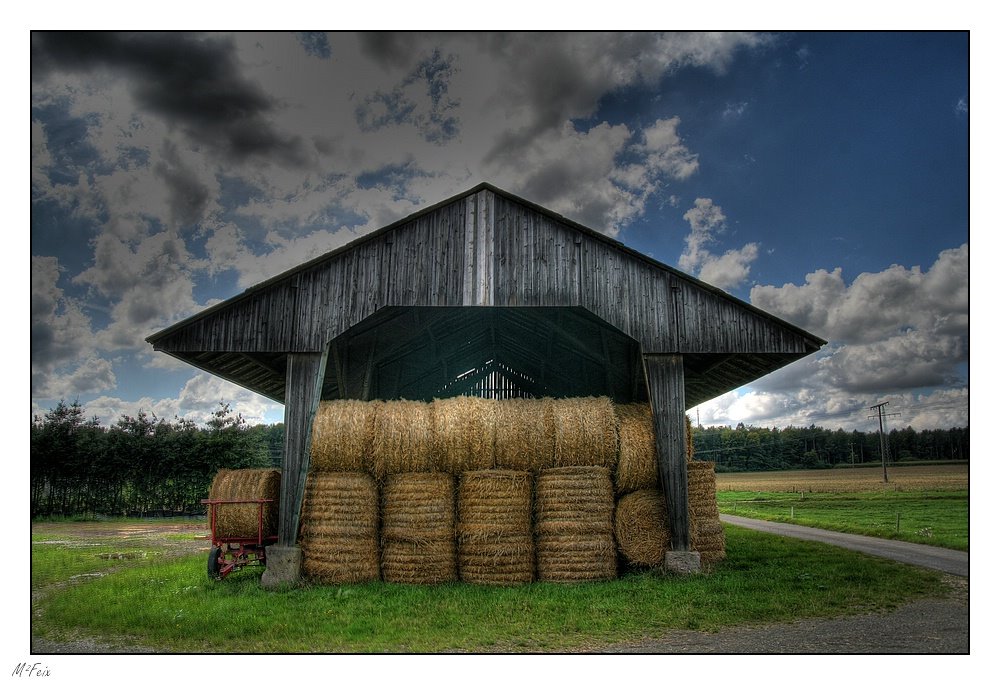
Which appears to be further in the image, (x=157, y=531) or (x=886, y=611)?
(x=157, y=531)

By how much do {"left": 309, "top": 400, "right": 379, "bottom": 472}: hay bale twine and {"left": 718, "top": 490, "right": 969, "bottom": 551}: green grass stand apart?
1071 centimetres

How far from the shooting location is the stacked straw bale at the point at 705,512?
12492 millimetres

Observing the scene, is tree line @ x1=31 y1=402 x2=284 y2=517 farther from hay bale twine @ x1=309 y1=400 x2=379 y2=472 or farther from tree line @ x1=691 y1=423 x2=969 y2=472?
tree line @ x1=691 y1=423 x2=969 y2=472

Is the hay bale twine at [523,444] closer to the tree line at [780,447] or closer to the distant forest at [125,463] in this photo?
the distant forest at [125,463]

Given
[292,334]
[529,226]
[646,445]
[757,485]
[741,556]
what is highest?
[529,226]

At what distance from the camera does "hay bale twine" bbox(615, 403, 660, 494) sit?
11531mm

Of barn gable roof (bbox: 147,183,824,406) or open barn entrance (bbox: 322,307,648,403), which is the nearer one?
barn gable roof (bbox: 147,183,824,406)

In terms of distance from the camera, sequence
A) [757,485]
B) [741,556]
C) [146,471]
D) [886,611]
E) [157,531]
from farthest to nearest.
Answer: [757,485]
[146,471]
[157,531]
[741,556]
[886,611]

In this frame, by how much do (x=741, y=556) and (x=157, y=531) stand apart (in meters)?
21.6

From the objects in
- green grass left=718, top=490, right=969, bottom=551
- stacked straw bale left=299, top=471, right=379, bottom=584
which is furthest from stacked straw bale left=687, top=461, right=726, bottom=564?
stacked straw bale left=299, top=471, right=379, bottom=584

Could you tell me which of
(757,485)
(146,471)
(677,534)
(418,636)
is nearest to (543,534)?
(677,534)

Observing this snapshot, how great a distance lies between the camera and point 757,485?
53969mm

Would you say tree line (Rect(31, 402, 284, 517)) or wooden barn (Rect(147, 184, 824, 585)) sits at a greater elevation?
wooden barn (Rect(147, 184, 824, 585))
